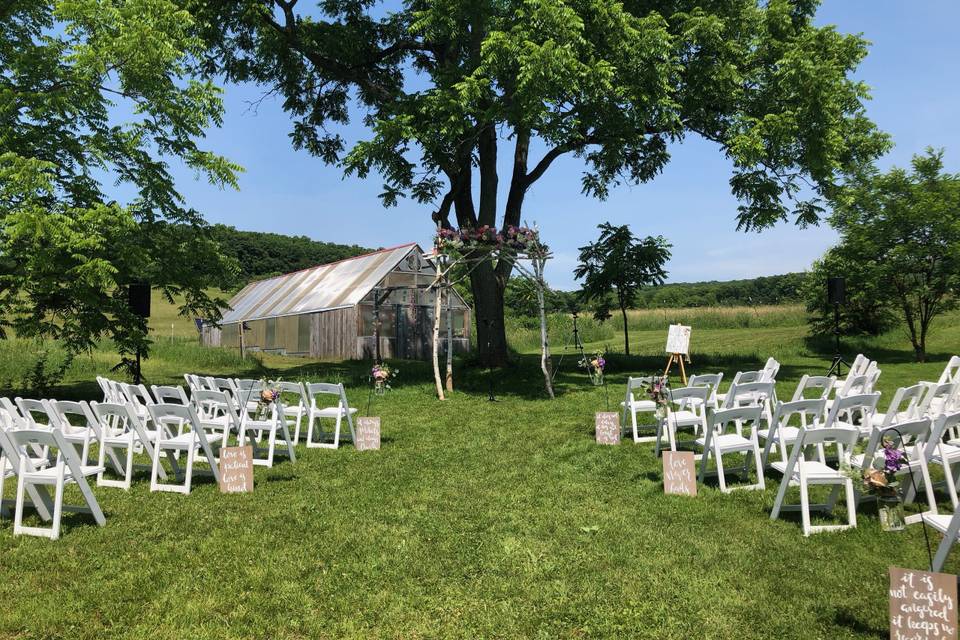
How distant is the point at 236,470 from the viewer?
6.03 meters

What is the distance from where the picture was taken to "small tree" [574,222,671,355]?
17797 mm

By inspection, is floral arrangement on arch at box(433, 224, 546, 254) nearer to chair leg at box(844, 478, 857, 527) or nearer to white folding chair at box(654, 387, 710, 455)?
white folding chair at box(654, 387, 710, 455)

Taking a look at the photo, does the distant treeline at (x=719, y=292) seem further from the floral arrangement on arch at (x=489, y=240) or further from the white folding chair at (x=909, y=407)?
the white folding chair at (x=909, y=407)

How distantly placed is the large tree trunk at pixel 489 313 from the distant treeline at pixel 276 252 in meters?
58.4

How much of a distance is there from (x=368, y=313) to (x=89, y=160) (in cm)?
1134

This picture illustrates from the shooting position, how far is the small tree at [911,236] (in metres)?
18.6

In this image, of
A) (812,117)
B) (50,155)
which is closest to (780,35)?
(812,117)

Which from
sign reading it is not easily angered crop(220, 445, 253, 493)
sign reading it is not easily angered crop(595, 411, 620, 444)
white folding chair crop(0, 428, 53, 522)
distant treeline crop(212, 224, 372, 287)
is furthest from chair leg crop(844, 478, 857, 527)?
distant treeline crop(212, 224, 372, 287)

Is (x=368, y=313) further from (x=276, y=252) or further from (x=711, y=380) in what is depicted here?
(x=276, y=252)

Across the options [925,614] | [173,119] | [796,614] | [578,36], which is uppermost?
[578,36]

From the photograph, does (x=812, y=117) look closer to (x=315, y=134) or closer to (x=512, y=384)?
(x=512, y=384)

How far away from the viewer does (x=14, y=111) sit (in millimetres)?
11586

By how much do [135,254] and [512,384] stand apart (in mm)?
7810

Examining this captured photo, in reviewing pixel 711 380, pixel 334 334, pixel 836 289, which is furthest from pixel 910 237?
pixel 334 334
